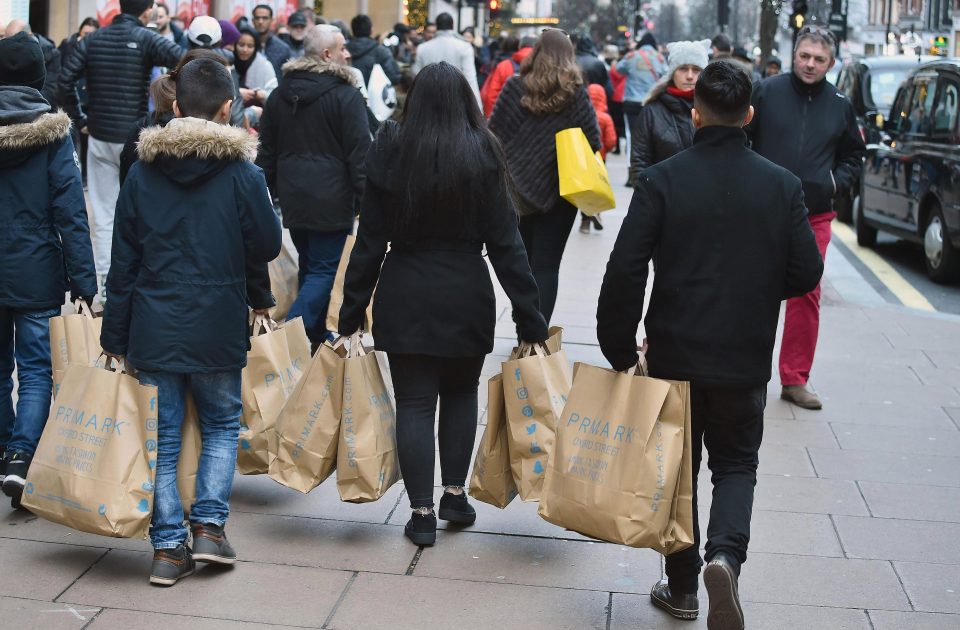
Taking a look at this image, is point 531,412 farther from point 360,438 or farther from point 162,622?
point 162,622

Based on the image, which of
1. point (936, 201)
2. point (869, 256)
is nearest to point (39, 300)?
point (936, 201)

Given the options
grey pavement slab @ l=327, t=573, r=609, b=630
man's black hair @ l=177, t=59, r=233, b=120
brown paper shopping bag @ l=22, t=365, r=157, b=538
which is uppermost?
man's black hair @ l=177, t=59, r=233, b=120

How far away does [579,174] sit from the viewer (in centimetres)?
690

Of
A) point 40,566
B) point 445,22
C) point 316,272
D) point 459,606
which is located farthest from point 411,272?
point 445,22

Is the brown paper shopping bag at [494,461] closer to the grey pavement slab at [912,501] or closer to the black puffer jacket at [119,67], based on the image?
the grey pavement slab at [912,501]

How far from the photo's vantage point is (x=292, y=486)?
16.3ft

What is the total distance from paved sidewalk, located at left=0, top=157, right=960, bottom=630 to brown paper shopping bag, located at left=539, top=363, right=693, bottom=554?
36cm

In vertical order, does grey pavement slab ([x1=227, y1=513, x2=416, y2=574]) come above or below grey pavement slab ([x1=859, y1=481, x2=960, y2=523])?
above

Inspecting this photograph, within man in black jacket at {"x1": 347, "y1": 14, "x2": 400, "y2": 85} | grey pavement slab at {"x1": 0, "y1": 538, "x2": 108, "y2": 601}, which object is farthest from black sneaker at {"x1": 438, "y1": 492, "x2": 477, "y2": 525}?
man in black jacket at {"x1": 347, "y1": 14, "x2": 400, "y2": 85}

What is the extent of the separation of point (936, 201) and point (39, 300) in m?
9.03

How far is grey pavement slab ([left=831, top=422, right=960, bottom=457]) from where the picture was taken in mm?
6520

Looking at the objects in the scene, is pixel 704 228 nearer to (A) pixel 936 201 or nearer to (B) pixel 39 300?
(B) pixel 39 300

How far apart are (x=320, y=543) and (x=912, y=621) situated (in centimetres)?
200

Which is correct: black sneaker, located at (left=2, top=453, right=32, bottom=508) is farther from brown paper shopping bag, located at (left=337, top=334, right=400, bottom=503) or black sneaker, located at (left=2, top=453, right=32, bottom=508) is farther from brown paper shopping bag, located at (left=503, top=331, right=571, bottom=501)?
brown paper shopping bag, located at (left=503, top=331, right=571, bottom=501)
